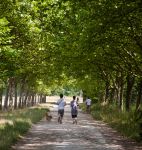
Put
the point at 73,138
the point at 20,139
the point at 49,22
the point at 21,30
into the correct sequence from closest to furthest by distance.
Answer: the point at 20,139
the point at 73,138
the point at 49,22
the point at 21,30

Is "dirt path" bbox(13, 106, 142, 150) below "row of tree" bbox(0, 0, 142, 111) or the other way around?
below

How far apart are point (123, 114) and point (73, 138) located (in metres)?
10.8

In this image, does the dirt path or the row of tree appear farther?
the dirt path

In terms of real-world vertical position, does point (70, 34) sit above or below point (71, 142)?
above

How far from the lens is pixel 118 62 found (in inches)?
1228

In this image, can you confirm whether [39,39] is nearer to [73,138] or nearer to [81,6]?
[73,138]

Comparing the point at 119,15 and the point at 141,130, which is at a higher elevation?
the point at 119,15

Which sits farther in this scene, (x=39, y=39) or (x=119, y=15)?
(x=39, y=39)

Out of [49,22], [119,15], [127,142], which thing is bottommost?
[127,142]

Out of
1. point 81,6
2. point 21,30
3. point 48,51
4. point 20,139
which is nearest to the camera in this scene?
point 81,6

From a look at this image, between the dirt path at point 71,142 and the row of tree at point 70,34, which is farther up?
the row of tree at point 70,34

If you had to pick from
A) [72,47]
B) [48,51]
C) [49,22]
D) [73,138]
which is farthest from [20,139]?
[48,51]

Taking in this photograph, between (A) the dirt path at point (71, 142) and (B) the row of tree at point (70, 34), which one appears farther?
(A) the dirt path at point (71, 142)

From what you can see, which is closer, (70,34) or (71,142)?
(71,142)
